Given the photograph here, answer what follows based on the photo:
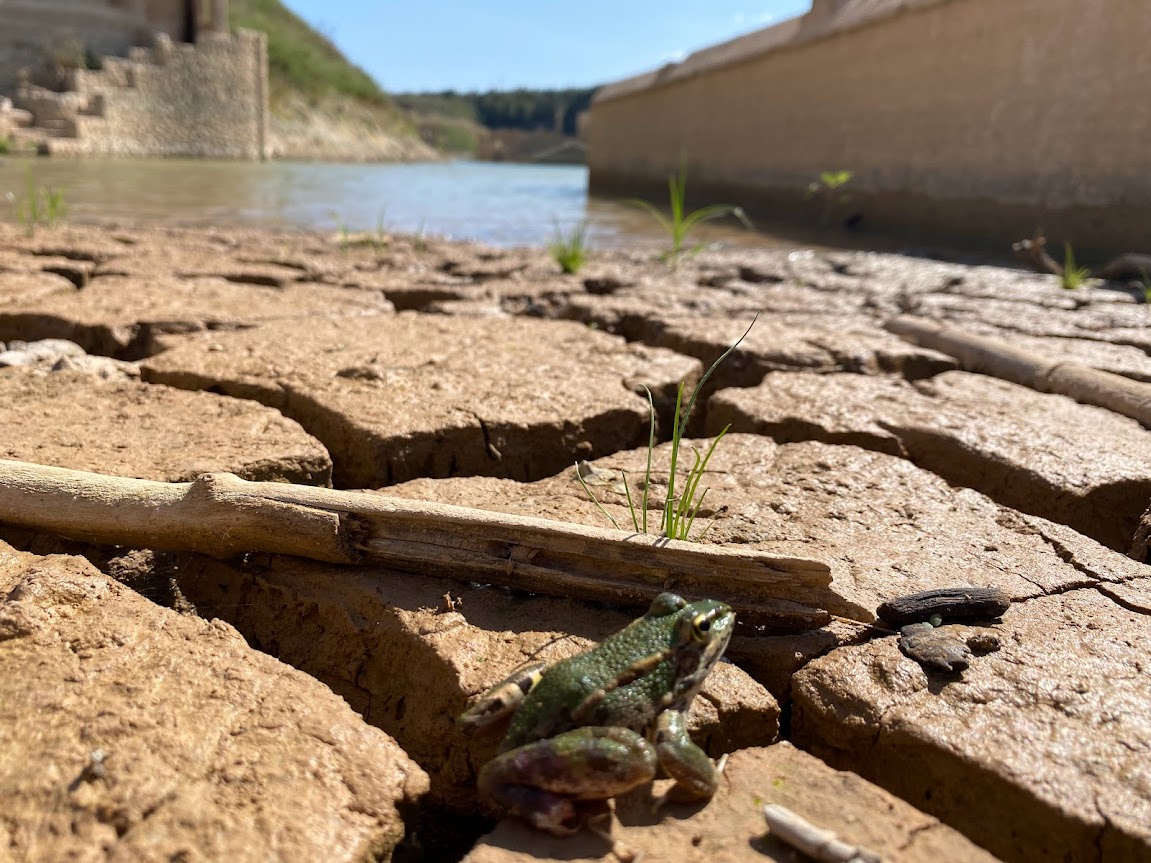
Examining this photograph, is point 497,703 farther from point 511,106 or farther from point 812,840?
point 511,106

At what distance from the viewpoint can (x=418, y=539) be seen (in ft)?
4.15

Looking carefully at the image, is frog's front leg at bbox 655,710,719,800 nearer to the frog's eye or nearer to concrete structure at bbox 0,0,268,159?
the frog's eye

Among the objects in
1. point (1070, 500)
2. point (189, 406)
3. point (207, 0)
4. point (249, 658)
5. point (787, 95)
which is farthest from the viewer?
point (207, 0)

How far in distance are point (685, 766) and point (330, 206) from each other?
703cm

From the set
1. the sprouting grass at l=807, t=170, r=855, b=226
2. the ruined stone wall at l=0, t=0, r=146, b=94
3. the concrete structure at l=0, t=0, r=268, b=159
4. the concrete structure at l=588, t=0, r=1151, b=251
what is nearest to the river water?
the sprouting grass at l=807, t=170, r=855, b=226

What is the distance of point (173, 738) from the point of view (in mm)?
920

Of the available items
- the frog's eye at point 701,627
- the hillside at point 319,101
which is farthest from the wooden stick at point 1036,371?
the hillside at point 319,101

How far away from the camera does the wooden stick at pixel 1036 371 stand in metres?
2.17

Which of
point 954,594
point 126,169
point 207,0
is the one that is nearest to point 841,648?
point 954,594

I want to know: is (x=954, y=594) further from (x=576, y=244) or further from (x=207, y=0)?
(x=207, y=0)

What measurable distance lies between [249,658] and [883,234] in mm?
6665

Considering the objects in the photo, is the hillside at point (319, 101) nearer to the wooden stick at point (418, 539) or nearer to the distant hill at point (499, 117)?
the distant hill at point (499, 117)

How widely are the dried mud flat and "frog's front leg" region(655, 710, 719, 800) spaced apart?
0.9 inches

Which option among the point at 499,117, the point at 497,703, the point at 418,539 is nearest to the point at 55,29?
the point at 418,539
